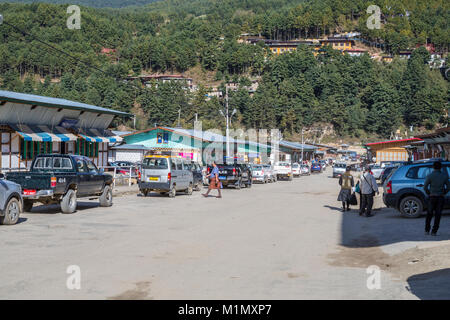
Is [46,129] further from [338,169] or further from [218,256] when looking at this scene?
[338,169]

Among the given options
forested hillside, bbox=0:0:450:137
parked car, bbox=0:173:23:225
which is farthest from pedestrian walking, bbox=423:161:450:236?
forested hillside, bbox=0:0:450:137

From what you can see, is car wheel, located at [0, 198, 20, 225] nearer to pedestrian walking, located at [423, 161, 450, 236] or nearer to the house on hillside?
pedestrian walking, located at [423, 161, 450, 236]

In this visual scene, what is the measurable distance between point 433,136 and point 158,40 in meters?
159

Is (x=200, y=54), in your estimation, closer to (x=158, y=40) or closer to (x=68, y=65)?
(x=158, y=40)

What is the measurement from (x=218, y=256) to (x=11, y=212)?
7119 mm

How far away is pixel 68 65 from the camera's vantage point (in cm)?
15750

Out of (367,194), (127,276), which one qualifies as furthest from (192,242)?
(367,194)

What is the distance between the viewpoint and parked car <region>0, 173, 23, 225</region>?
14.0 metres

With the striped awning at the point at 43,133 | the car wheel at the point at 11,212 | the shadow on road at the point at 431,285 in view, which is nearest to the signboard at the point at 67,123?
the striped awning at the point at 43,133

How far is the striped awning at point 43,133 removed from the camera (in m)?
32.3

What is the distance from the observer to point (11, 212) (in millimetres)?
14422

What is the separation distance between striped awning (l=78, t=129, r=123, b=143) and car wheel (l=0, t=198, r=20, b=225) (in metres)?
25.3

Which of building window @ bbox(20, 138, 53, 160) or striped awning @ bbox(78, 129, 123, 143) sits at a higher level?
striped awning @ bbox(78, 129, 123, 143)

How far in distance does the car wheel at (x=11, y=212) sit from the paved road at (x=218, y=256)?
297 mm
